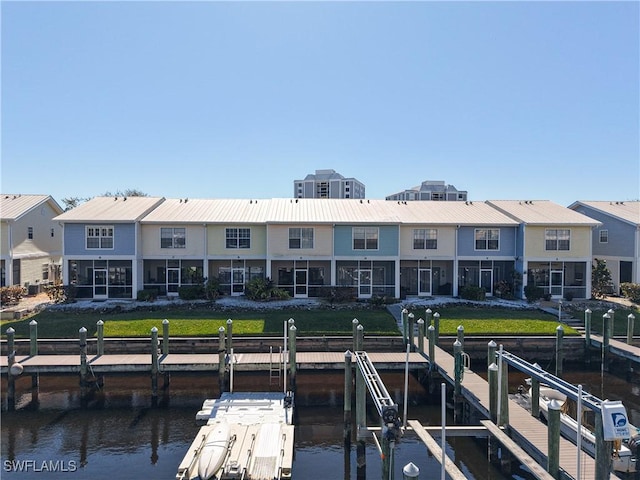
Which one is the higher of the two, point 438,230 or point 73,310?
point 438,230

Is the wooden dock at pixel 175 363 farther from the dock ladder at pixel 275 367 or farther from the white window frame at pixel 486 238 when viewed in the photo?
the white window frame at pixel 486 238

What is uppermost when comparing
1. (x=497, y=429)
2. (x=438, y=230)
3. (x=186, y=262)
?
(x=438, y=230)

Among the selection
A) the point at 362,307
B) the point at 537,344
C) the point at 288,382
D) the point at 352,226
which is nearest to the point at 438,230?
the point at 352,226

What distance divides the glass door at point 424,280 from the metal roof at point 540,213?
7.42 metres

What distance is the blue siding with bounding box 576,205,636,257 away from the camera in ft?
112

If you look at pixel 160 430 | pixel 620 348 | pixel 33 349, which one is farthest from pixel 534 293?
pixel 33 349

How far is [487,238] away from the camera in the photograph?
32344 millimetres

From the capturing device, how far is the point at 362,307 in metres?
28.0

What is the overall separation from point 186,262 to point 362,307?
12450 mm

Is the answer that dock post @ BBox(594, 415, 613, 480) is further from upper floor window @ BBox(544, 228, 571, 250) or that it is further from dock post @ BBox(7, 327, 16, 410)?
upper floor window @ BBox(544, 228, 571, 250)

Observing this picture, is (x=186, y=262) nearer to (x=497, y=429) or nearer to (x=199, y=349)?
(x=199, y=349)

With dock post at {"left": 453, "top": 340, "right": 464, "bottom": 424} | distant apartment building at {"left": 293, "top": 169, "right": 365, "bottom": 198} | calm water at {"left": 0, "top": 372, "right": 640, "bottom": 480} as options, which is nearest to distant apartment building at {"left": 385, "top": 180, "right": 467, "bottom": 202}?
distant apartment building at {"left": 293, "top": 169, "right": 365, "bottom": 198}

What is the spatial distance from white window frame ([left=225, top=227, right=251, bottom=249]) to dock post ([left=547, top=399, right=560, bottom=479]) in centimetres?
2348

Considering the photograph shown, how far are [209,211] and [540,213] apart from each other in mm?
24358
